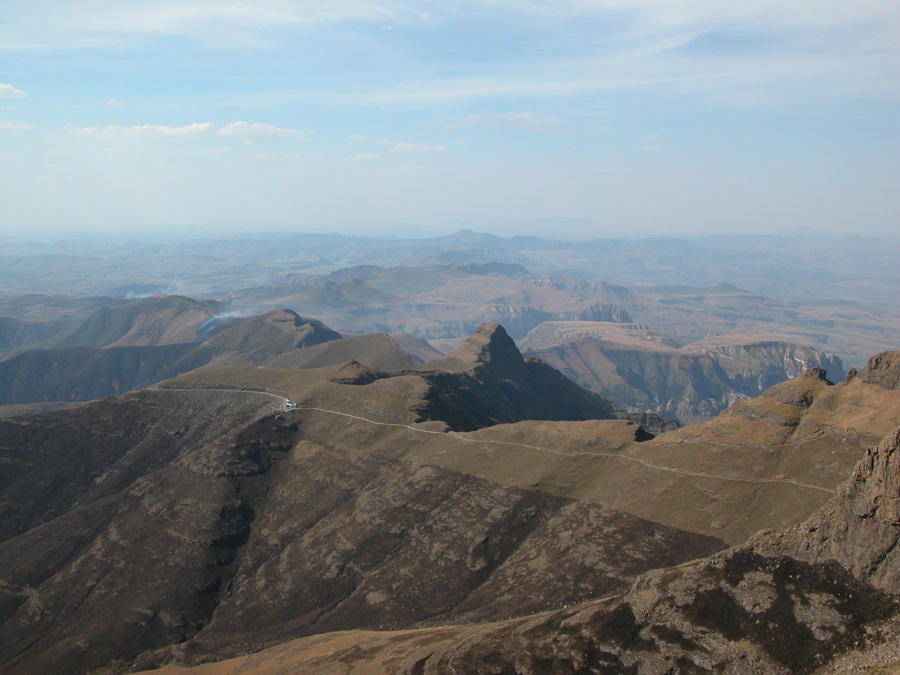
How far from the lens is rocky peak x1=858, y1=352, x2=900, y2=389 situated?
118 meters

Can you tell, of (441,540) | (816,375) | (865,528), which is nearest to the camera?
(865,528)

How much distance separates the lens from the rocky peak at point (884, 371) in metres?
118

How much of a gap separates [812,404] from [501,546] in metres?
74.7

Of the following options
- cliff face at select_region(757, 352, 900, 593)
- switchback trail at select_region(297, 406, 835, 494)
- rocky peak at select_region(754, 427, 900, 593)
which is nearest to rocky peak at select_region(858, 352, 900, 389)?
switchback trail at select_region(297, 406, 835, 494)

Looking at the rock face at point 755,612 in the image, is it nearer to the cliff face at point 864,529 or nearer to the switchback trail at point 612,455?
the cliff face at point 864,529

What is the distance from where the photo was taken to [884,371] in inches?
4697

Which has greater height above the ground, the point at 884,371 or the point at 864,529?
the point at 884,371

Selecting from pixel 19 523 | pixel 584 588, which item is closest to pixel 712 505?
pixel 584 588

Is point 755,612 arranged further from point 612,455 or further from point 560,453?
point 560,453

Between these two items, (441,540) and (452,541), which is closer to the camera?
(452,541)

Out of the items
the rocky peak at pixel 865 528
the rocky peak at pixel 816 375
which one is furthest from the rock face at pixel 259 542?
the rocky peak at pixel 816 375

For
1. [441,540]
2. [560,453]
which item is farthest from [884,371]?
[441,540]

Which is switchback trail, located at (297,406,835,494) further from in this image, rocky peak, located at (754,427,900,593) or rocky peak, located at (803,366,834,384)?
rocky peak, located at (754,427,900,593)

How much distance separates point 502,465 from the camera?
137250 millimetres
